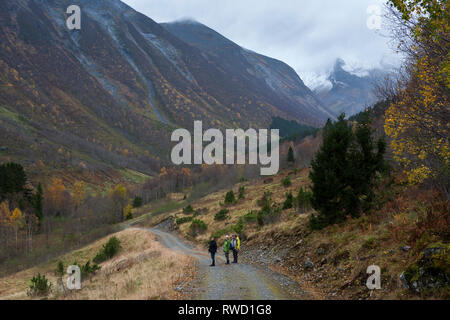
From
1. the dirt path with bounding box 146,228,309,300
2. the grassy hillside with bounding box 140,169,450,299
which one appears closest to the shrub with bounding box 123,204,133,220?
the grassy hillside with bounding box 140,169,450,299

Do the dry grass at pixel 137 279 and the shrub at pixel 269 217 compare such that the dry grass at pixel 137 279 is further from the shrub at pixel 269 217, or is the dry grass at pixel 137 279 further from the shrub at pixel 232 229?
the shrub at pixel 269 217

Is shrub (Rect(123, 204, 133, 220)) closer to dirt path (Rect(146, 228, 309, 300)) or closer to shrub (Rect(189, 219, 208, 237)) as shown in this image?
shrub (Rect(189, 219, 208, 237))

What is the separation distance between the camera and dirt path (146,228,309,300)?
35.5ft

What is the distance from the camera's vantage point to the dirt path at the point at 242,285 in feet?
35.5

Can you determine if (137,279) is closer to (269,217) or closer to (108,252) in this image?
(269,217)

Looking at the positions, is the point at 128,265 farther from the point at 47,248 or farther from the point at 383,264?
the point at 47,248

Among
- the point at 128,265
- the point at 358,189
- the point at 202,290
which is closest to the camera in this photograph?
the point at 202,290

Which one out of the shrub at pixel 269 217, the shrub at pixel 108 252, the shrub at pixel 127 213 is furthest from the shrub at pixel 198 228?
the shrub at pixel 127 213

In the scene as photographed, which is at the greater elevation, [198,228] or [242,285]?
[242,285]

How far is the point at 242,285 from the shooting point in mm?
12398

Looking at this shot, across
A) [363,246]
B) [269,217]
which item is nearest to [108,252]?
[269,217]
